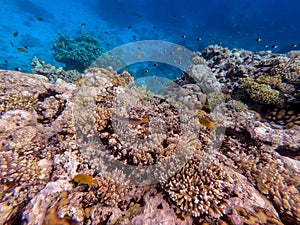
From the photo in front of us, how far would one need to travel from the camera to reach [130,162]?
2.87m

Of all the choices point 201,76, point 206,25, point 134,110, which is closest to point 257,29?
point 206,25

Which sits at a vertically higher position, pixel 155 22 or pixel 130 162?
pixel 155 22

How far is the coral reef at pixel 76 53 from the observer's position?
1460 cm

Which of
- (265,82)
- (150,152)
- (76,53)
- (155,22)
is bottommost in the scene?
(150,152)

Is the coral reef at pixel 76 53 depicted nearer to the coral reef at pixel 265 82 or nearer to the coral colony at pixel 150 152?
the coral colony at pixel 150 152

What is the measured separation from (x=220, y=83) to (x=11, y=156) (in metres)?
7.80

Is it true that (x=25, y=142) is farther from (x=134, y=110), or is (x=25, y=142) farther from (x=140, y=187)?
(x=140, y=187)

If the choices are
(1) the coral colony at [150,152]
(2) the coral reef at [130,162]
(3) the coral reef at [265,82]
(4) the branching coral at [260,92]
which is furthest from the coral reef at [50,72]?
(4) the branching coral at [260,92]

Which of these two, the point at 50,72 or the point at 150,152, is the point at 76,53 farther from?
the point at 150,152

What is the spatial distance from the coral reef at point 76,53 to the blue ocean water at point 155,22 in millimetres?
14073

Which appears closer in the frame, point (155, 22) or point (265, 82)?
point (265, 82)

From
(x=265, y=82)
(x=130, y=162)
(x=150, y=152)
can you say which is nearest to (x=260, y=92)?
(x=265, y=82)

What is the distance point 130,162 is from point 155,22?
57.5 m

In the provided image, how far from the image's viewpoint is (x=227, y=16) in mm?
45844
